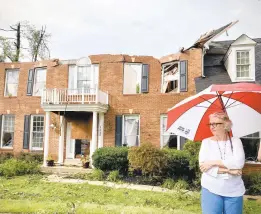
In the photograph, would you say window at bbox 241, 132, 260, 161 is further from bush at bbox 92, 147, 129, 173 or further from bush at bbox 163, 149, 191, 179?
bush at bbox 92, 147, 129, 173

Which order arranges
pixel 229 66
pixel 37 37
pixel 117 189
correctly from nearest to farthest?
1. pixel 117 189
2. pixel 229 66
3. pixel 37 37

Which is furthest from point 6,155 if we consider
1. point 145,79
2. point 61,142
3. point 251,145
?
point 251,145

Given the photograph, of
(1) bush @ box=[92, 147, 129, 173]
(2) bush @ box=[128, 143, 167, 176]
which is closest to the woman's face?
(2) bush @ box=[128, 143, 167, 176]

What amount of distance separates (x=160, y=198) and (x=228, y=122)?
463cm

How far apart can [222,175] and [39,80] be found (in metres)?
15.0

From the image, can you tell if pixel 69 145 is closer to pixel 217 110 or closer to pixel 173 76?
pixel 173 76

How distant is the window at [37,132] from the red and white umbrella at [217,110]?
1320 cm

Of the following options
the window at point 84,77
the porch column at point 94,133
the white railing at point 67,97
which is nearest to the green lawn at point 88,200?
the porch column at point 94,133

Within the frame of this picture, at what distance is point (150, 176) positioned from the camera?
10.1m

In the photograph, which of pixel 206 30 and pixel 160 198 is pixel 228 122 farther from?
pixel 206 30

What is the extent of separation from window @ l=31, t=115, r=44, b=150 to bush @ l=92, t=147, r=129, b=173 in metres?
5.57

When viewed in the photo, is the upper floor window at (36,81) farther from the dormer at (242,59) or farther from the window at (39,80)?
the dormer at (242,59)

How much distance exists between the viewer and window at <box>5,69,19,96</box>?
16.7 metres

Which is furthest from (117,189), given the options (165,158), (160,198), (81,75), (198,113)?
(81,75)
